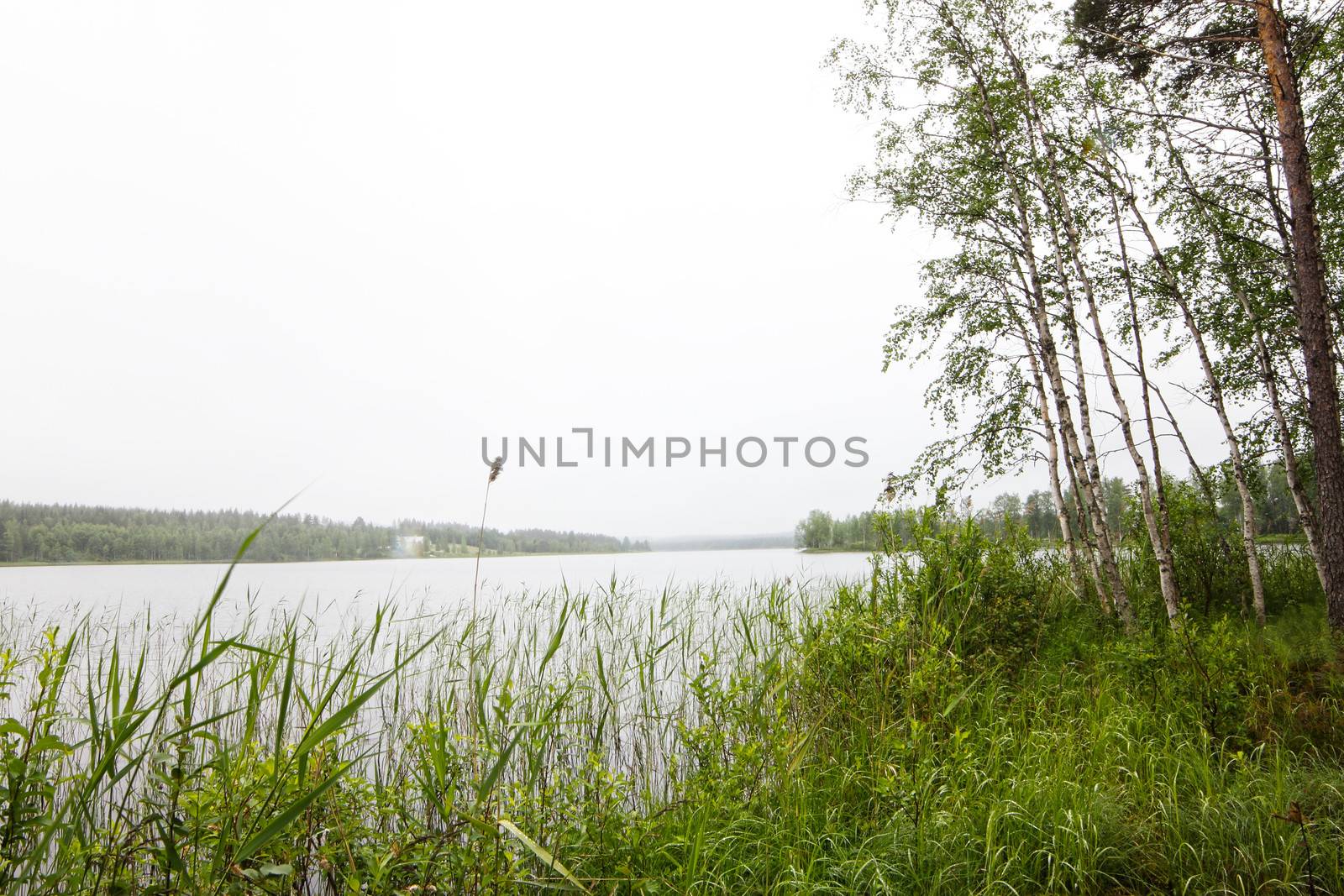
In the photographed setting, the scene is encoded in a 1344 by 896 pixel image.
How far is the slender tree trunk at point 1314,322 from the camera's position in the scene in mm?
4633

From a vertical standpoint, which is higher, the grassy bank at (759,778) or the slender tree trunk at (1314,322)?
the slender tree trunk at (1314,322)

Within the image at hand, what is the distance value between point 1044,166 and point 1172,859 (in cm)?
750

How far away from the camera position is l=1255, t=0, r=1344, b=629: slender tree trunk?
15.2 feet

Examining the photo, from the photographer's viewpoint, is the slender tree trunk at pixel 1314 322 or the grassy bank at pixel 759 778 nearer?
the grassy bank at pixel 759 778

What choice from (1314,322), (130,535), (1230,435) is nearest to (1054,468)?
(1230,435)

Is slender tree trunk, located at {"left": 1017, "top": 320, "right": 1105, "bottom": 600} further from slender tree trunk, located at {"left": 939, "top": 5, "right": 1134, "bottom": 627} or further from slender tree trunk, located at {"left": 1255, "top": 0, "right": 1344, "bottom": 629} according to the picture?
slender tree trunk, located at {"left": 1255, "top": 0, "right": 1344, "bottom": 629}

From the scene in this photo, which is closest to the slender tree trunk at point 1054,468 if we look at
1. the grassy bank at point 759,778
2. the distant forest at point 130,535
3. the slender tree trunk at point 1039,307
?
the slender tree trunk at point 1039,307

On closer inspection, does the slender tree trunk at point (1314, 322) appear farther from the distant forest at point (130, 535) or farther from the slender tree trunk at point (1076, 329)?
the distant forest at point (130, 535)

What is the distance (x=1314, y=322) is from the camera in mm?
4773

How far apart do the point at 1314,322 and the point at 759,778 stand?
565 cm

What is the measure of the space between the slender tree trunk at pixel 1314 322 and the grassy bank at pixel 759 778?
77 cm

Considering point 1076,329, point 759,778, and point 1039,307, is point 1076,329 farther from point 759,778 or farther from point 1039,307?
point 759,778

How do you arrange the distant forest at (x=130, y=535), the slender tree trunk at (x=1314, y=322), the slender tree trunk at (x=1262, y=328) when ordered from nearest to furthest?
the slender tree trunk at (x=1314, y=322), the slender tree trunk at (x=1262, y=328), the distant forest at (x=130, y=535)

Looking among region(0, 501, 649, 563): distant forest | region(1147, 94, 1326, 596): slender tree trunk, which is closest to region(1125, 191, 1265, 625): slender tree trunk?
region(1147, 94, 1326, 596): slender tree trunk
